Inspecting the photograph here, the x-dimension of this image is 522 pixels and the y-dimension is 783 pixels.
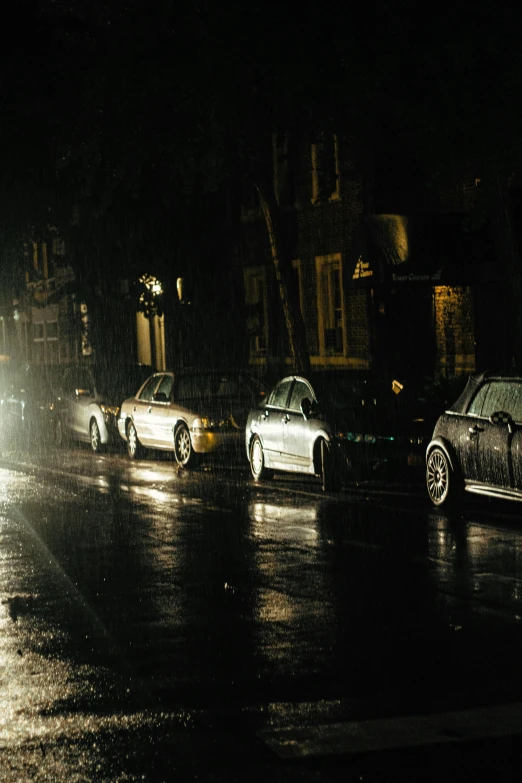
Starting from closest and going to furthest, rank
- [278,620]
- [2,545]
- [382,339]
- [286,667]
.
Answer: [286,667]
[278,620]
[2,545]
[382,339]

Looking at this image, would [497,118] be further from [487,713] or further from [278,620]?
[487,713]

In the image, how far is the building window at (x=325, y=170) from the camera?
29906mm

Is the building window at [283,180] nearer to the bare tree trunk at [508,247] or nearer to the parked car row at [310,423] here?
the parked car row at [310,423]

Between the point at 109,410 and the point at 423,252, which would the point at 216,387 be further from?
the point at 423,252

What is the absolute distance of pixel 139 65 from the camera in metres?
20.2

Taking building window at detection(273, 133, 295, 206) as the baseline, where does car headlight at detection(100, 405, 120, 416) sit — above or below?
below

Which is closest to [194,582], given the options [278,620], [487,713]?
[278,620]

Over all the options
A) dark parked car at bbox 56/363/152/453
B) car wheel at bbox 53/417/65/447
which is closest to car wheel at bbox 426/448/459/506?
dark parked car at bbox 56/363/152/453

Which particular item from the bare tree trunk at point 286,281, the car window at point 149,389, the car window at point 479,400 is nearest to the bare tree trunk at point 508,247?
the car window at point 479,400

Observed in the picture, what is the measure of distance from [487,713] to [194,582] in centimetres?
443

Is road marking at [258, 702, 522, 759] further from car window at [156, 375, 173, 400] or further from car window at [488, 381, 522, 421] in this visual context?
car window at [156, 375, 173, 400]

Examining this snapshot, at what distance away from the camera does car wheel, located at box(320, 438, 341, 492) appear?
17797 mm

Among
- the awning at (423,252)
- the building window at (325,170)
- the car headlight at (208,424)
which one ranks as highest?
the building window at (325,170)

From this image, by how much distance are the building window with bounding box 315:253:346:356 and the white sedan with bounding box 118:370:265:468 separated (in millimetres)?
9923
